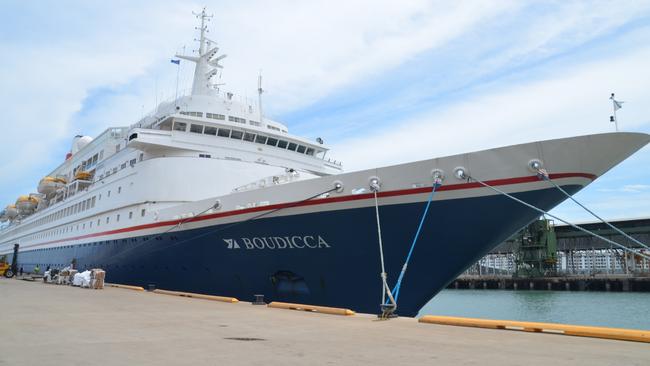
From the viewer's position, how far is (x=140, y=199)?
17734 millimetres

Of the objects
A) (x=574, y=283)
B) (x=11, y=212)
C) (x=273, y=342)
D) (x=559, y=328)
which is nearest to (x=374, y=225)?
(x=559, y=328)

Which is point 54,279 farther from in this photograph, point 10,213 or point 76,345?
point 10,213

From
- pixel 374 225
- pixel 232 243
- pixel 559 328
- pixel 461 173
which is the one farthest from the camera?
pixel 232 243

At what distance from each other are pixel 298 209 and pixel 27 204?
42.6 m

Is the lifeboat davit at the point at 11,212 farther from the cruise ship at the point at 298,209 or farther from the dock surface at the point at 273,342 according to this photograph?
the dock surface at the point at 273,342

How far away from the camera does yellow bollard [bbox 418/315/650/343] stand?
601 centimetres

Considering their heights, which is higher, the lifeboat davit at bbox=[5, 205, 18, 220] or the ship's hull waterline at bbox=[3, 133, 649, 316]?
the lifeboat davit at bbox=[5, 205, 18, 220]

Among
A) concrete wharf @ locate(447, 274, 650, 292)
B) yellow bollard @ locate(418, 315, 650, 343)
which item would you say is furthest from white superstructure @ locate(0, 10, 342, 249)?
concrete wharf @ locate(447, 274, 650, 292)

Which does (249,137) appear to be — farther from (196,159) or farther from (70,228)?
(70,228)

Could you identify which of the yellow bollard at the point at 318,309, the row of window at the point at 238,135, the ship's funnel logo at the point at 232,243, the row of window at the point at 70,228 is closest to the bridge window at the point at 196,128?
the row of window at the point at 238,135

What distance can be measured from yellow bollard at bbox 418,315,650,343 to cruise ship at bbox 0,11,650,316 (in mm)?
1422

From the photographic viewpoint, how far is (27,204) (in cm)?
4388

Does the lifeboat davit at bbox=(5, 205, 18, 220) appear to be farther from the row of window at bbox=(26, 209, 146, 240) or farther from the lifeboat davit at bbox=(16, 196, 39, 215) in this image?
the row of window at bbox=(26, 209, 146, 240)

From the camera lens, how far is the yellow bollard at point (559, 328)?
601cm
